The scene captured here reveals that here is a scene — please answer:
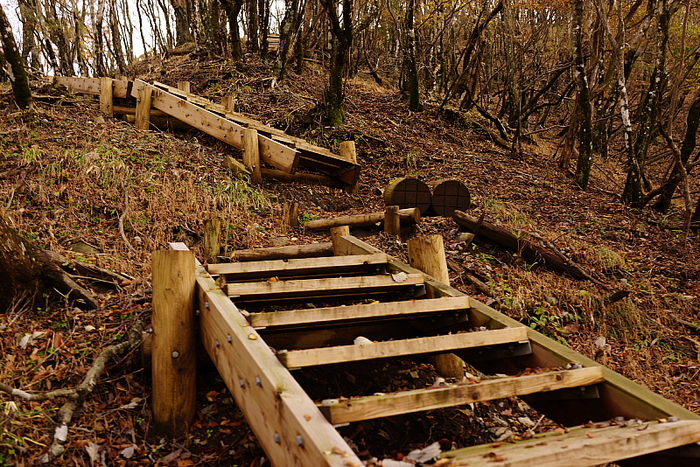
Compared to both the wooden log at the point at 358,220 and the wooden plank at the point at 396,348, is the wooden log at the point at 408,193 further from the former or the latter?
the wooden plank at the point at 396,348

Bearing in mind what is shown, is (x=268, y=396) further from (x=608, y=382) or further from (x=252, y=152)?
(x=252, y=152)

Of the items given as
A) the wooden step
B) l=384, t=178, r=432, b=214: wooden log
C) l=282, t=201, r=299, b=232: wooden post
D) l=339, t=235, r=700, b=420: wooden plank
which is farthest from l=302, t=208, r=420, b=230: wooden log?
l=339, t=235, r=700, b=420: wooden plank

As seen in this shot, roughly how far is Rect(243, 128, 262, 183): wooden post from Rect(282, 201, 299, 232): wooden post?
1620 mm

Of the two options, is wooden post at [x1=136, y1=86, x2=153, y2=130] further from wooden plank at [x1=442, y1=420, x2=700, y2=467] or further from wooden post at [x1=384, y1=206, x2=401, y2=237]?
wooden plank at [x1=442, y1=420, x2=700, y2=467]

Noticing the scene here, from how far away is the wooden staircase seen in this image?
2.09 meters

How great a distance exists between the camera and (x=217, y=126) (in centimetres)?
891

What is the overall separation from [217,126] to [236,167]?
1.27 metres

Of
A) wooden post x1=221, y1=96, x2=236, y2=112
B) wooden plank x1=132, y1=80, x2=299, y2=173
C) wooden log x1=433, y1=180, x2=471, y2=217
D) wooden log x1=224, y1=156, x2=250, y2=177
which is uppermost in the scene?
wooden post x1=221, y1=96, x2=236, y2=112

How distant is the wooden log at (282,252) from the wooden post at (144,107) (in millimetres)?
5625

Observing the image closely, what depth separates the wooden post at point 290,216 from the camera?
6.81 meters

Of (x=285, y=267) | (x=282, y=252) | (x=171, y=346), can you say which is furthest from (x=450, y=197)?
(x=171, y=346)

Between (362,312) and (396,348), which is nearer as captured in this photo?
(396,348)

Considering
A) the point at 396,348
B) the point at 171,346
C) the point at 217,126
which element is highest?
the point at 217,126

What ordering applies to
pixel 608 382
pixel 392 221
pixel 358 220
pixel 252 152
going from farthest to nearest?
pixel 252 152 < pixel 358 220 < pixel 392 221 < pixel 608 382
